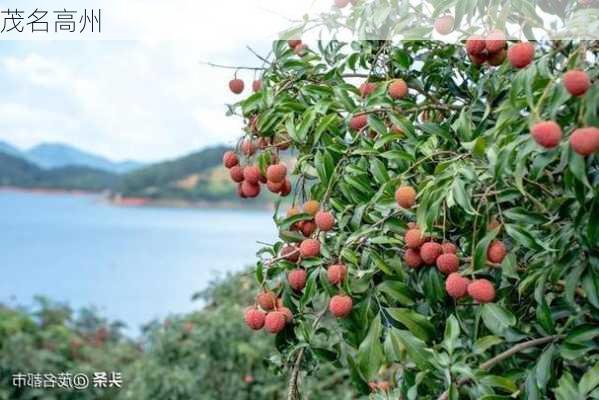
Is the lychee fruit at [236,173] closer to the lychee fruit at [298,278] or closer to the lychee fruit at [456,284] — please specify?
the lychee fruit at [298,278]

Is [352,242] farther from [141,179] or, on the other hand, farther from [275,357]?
[141,179]

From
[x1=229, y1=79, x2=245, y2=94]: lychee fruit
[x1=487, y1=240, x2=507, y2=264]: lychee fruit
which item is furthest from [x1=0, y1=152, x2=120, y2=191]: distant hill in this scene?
[x1=487, y1=240, x2=507, y2=264]: lychee fruit

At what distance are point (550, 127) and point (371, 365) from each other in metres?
0.42

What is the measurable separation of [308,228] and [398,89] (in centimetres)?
22

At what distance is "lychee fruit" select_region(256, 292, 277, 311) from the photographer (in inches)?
40.9

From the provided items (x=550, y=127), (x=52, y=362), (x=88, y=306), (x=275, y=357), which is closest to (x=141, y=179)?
(x=88, y=306)

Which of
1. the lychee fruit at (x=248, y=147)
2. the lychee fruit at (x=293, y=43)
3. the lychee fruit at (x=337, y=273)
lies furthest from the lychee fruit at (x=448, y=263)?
the lychee fruit at (x=293, y=43)

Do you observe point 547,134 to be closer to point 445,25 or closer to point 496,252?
point 496,252

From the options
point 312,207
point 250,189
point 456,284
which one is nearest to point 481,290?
point 456,284

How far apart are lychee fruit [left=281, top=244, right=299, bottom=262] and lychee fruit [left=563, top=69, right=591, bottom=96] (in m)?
0.47

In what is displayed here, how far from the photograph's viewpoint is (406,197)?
91cm

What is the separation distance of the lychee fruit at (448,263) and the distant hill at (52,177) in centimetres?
512

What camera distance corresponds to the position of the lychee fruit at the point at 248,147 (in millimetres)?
1110

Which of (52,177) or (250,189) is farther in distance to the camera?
(52,177)
